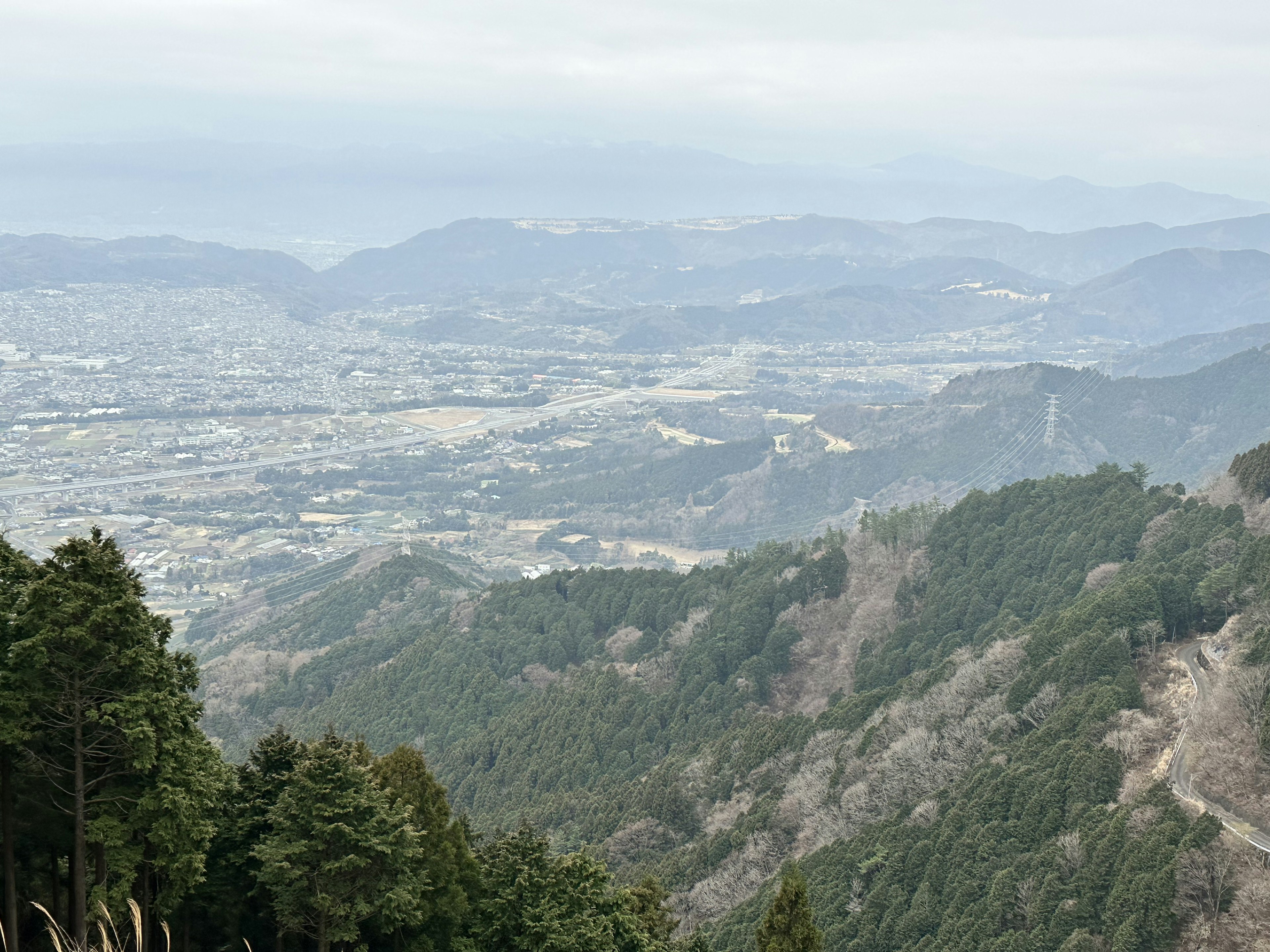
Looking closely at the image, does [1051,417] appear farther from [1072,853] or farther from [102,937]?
[102,937]

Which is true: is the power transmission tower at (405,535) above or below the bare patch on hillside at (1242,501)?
below

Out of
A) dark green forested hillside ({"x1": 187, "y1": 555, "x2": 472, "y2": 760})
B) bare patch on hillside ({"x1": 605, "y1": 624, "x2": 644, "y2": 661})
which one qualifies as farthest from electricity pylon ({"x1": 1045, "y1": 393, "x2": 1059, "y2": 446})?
bare patch on hillside ({"x1": 605, "y1": 624, "x2": 644, "y2": 661})

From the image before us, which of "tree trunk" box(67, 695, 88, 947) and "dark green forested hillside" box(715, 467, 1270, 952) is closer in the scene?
"tree trunk" box(67, 695, 88, 947)

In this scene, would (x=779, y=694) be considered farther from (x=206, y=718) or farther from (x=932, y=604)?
(x=206, y=718)

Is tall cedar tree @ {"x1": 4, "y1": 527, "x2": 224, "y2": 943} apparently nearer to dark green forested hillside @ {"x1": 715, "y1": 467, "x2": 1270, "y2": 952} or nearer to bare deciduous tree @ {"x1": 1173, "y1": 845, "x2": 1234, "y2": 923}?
dark green forested hillside @ {"x1": 715, "y1": 467, "x2": 1270, "y2": 952}

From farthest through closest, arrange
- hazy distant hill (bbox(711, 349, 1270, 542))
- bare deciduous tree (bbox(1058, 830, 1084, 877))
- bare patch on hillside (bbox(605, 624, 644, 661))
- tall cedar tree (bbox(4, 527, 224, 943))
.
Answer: hazy distant hill (bbox(711, 349, 1270, 542))
bare patch on hillside (bbox(605, 624, 644, 661))
bare deciduous tree (bbox(1058, 830, 1084, 877))
tall cedar tree (bbox(4, 527, 224, 943))

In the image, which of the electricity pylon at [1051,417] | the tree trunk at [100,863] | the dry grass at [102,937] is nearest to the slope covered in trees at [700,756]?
the tree trunk at [100,863]

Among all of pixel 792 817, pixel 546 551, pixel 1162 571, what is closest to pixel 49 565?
pixel 792 817

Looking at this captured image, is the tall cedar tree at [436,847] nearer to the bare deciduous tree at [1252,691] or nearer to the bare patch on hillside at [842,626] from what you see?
the bare deciduous tree at [1252,691]
